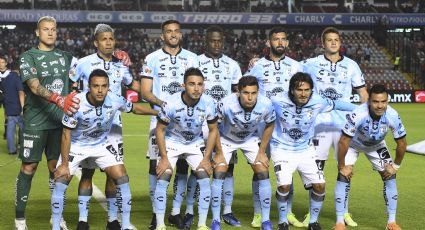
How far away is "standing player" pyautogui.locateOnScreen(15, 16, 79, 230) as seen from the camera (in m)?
8.70

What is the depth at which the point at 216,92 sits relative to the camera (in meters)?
9.81

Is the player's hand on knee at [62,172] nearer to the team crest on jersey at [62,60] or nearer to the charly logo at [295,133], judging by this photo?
the team crest on jersey at [62,60]

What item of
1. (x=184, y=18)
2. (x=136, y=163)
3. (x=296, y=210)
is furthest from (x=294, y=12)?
(x=296, y=210)

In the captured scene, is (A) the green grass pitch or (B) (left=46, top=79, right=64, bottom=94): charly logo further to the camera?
(A) the green grass pitch

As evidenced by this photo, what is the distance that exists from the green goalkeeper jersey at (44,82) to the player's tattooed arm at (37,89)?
99mm

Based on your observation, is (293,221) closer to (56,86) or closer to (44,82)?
(56,86)

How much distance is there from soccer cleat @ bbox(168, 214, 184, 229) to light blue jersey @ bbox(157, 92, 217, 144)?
1011 millimetres

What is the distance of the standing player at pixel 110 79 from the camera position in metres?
8.79

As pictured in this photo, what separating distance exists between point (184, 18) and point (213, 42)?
4044 cm

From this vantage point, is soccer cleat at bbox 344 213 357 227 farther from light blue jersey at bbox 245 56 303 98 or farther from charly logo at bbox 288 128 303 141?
light blue jersey at bbox 245 56 303 98

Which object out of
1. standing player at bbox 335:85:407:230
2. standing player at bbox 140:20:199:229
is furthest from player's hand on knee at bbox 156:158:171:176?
standing player at bbox 335:85:407:230

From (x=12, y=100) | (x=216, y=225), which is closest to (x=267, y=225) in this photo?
(x=216, y=225)

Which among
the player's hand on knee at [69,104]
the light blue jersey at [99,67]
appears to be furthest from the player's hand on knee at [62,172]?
the light blue jersey at [99,67]

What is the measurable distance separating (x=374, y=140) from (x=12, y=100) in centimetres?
1009
